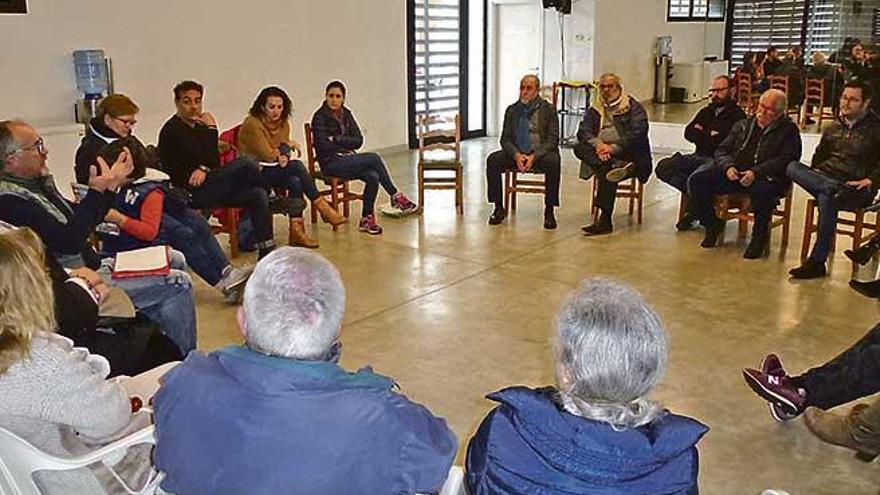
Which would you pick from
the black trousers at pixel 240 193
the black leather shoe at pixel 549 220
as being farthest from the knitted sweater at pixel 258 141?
the black leather shoe at pixel 549 220

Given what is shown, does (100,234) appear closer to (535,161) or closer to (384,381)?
(384,381)

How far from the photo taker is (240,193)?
17.2 ft

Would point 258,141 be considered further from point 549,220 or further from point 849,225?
point 849,225

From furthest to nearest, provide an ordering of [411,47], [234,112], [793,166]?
1. [411,47]
2. [234,112]
3. [793,166]

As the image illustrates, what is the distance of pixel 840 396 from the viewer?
3.04m

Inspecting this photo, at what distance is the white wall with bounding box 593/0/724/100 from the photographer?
11047 mm

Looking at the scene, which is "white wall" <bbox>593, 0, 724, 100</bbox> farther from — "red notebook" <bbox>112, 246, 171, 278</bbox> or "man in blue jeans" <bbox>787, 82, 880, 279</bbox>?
"red notebook" <bbox>112, 246, 171, 278</bbox>

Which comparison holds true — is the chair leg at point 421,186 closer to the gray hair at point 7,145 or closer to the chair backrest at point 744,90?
the gray hair at point 7,145

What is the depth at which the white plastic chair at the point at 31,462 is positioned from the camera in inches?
68.9

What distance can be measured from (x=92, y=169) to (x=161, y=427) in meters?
2.02

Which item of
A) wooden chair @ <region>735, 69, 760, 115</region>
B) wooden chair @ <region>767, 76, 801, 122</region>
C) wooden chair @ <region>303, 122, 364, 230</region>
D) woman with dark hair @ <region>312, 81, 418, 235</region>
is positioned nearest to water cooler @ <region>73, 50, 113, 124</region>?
wooden chair @ <region>303, 122, 364, 230</region>

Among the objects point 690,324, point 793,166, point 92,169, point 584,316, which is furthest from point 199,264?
point 793,166

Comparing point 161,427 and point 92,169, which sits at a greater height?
point 92,169

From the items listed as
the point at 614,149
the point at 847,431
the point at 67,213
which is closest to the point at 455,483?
the point at 847,431
